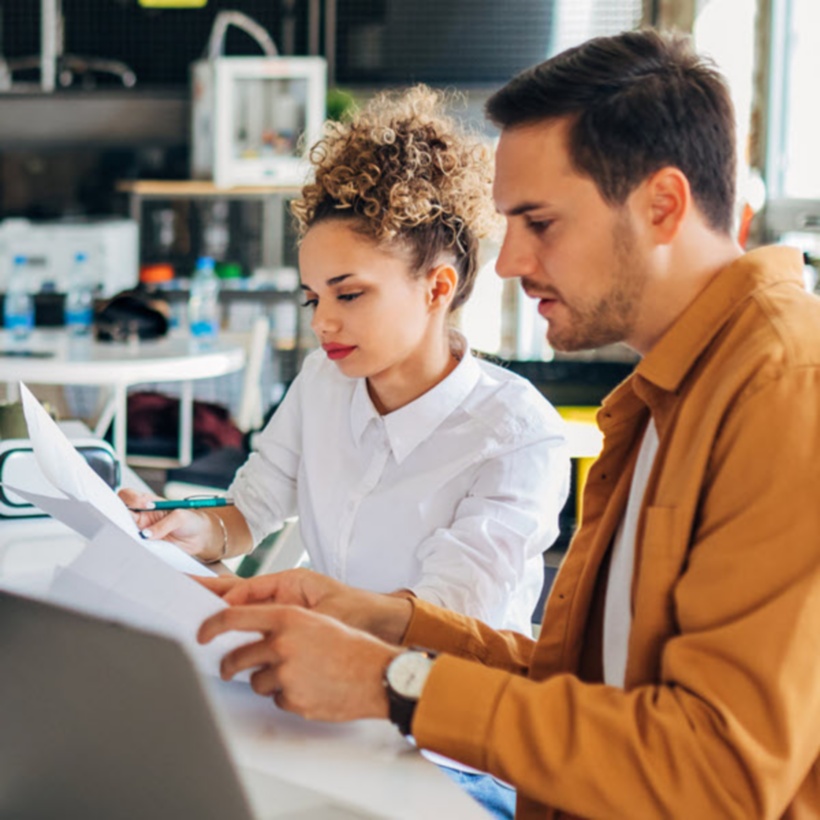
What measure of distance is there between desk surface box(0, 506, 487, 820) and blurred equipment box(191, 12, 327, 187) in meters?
5.46

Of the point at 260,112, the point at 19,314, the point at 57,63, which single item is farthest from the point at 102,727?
the point at 57,63

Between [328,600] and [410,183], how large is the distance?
2.46 ft

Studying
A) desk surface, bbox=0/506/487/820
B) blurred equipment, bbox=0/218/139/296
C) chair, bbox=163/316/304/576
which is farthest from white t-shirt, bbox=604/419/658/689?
blurred equipment, bbox=0/218/139/296

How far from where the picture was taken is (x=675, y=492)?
97cm

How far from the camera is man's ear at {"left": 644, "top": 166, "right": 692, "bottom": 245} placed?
3.51 feet

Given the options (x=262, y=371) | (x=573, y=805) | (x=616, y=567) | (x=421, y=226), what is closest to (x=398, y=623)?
(x=616, y=567)

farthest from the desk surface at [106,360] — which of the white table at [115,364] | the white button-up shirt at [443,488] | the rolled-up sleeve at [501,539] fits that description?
the rolled-up sleeve at [501,539]

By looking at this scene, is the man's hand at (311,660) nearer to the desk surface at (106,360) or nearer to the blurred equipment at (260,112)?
the desk surface at (106,360)

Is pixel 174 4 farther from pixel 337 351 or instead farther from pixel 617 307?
pixel 617 307

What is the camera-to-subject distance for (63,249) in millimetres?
6375

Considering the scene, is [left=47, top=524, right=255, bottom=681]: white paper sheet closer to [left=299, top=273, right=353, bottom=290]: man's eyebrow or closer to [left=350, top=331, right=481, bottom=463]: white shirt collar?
[left=350, top=331, right=481, bottom=463]: white shirt collar

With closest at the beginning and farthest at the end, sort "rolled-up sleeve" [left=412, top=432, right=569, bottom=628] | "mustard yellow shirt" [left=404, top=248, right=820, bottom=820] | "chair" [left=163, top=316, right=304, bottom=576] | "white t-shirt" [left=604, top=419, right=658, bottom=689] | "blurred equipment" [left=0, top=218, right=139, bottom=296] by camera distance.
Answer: "mustard yellow shirt" [left=404, top=248, right=820, bottom=820] → "white t-shirt" [left=604, top=419, right=658, bottom=689] → "rolled-up sleeve" [left=412, top=432, right=569, bottom=628] → "chair" [left=163, top=316, right=304, bottom=576] → "blurred equipment" [left=0, top=218, right=139, bottom=296]

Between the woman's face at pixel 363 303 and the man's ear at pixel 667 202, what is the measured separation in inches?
27.5

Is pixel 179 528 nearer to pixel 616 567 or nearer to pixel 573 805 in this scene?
pixel 616 567
